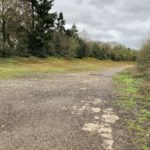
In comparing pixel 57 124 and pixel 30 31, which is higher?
pixel 30 31

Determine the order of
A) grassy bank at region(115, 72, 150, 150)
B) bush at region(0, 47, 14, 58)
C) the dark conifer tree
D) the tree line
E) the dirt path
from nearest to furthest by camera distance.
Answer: the dirt path → grassy bank at region(115, 72, 150, 150) → the tree line → bush at region(0, 47, 14, 58) → the dark conifer tree

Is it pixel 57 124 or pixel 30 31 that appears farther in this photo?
pixel 30 31

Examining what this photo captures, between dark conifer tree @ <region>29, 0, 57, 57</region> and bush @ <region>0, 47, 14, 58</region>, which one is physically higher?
dark conifer tree @ <region>29, 0, 57, 57</region>

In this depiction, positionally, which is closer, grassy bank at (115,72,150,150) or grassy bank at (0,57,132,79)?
grassy bank at (115,72,150,150)

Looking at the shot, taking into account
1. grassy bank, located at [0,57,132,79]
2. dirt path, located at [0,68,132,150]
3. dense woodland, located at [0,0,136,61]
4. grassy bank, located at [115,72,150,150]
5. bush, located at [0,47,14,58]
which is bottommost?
grassy bank, located at [0,57,132,79]

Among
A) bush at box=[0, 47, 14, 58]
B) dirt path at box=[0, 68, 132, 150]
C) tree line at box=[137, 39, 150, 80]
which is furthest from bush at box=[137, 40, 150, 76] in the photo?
bush at box=[0, 47, 14, 58]

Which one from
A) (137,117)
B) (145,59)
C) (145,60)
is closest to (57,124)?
(137,117)

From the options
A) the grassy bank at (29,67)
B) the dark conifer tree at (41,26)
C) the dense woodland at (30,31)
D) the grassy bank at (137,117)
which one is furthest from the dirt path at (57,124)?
the dark conifer tree at (41,26)

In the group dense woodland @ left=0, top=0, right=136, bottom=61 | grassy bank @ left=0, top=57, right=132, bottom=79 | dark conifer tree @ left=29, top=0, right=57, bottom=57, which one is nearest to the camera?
grassy bank @ left=0, top=57, right=132, bottom=79

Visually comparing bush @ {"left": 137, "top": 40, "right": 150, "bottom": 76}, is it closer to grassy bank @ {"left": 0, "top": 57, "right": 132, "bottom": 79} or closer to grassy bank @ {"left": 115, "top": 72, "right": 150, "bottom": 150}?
grassy bank @ {"left": 0, "top": 57, "right": 132, "bottom": 79}

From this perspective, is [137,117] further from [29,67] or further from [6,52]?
[6,52]

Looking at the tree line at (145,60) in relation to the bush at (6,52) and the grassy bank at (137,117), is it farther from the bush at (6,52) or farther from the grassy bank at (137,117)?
the bush at (6,52)

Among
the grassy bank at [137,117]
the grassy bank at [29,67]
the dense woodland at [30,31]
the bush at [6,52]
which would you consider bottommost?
the grassy bank at [29,67]

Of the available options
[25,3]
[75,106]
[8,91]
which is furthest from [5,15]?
[75,106]
